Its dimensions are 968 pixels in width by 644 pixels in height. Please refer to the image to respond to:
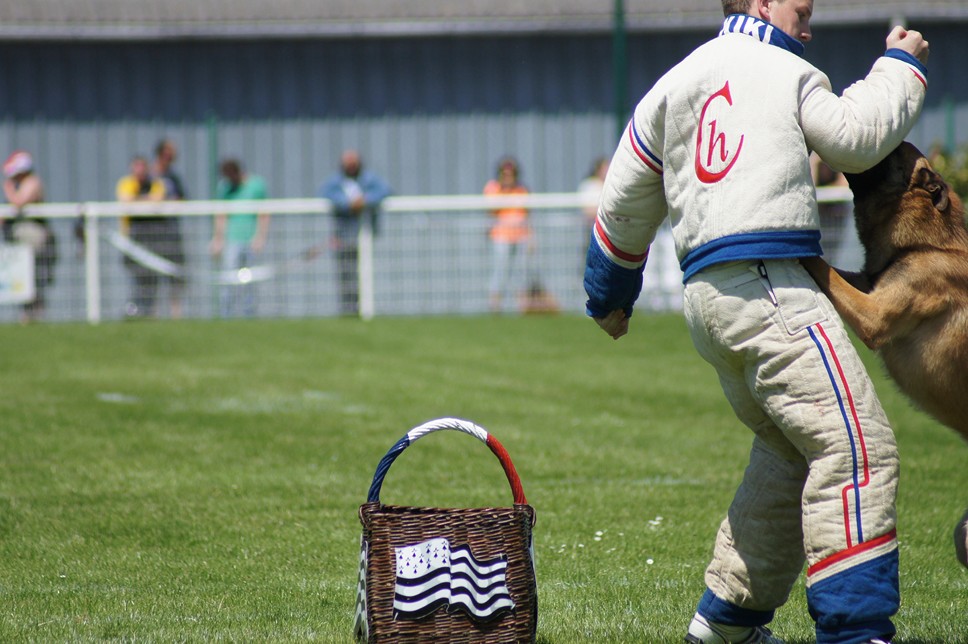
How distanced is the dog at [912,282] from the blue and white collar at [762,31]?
0.40 meters

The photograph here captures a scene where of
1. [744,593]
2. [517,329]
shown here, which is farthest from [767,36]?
[517,329]

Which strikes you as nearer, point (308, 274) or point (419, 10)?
point (308, 274)

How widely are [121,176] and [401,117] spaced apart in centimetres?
418

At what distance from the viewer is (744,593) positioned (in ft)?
12.5

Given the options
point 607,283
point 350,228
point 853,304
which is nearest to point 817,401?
point 853,304

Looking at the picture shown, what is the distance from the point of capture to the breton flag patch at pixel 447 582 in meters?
3.72

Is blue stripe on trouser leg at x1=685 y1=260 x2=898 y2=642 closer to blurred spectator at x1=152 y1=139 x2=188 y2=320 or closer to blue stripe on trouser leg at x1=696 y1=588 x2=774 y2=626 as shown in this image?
blue stripe on trouser leg at x1=696 y1=588 x2=774 y2=626

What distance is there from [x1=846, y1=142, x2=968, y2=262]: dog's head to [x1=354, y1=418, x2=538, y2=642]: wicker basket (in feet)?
4.33

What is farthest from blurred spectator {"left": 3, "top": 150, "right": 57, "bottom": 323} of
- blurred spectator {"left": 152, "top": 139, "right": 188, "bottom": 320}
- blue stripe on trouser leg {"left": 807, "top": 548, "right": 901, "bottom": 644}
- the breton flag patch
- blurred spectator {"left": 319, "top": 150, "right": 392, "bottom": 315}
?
blue stripe on trouser leg {"left": 807, "top": 548, "right": 901, "bottom": 644}

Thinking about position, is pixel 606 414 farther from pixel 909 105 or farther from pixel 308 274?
pixel 308 274

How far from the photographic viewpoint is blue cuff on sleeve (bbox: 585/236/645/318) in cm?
382

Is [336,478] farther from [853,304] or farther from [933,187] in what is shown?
[933,187]

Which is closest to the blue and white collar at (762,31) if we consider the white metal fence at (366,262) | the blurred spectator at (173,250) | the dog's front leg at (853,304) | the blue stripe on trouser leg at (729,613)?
the dog's front leg at (853,304)

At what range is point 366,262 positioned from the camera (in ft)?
49.6
